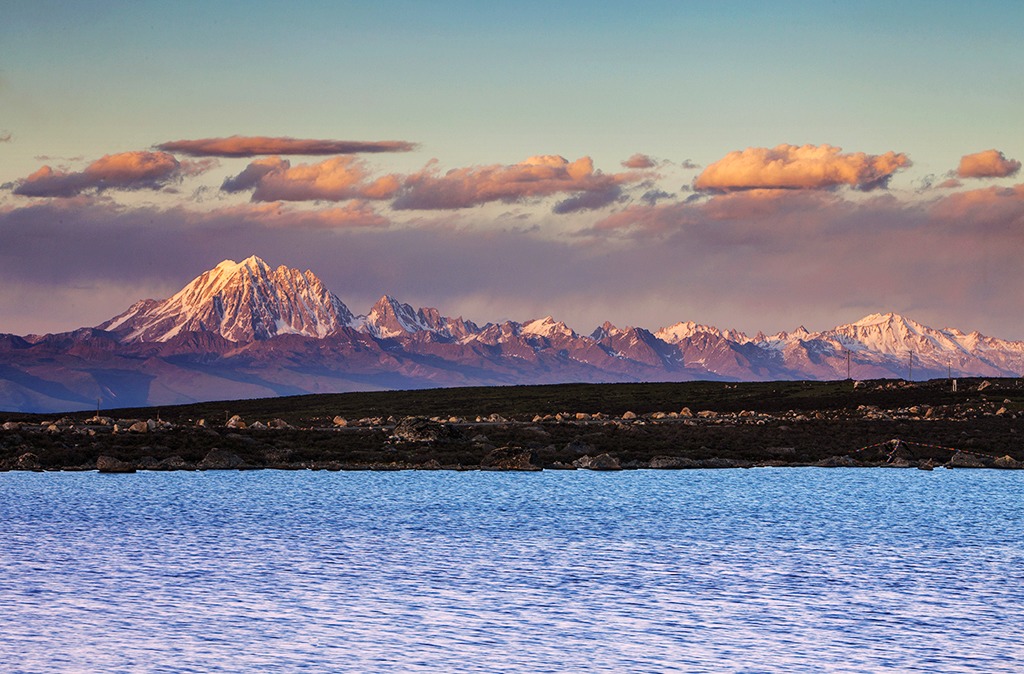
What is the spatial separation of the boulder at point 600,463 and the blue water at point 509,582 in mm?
24889

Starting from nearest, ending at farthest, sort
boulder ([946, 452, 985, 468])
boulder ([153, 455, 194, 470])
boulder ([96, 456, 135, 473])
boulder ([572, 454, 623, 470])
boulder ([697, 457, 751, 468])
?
boulder ([96, 456, 135, 473])
boulder ([153, 455, 194, 470])
boulder ([572, 454, 623, 470])
boulder ([697, 457, 751, 468])
boulder ([946, 452, 985, 468])

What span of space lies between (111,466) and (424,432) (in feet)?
109

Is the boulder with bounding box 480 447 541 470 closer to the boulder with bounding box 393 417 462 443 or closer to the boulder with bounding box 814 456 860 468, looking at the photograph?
the boulder with bounding box 393 417 462 443

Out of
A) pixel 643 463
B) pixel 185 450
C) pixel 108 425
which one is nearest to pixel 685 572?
pixel 643 463

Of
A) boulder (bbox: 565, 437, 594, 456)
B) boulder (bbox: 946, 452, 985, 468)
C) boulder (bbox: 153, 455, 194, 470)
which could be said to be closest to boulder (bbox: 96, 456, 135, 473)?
boulder (bbox: 153, 455, 194, 470)

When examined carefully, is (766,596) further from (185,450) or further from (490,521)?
(185,450)

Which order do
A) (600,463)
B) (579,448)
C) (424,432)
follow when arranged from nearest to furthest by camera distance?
(600,463), (579,448), (424,432)

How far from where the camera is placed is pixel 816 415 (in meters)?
180

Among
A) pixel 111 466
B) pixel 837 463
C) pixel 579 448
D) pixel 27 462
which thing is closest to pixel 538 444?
pixel 579 448

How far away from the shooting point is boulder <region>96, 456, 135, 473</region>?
116 m

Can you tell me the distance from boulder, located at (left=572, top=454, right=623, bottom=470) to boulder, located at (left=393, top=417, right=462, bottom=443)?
18.4 meters

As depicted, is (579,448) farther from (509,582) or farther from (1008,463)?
(509,582)

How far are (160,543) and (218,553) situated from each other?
473cm

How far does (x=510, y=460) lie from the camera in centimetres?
12175
